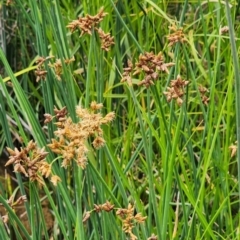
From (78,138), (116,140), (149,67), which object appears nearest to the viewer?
(78,138)

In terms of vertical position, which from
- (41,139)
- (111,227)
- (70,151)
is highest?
(70,151)

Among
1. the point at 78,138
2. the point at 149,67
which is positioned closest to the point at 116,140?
the point at 149,67

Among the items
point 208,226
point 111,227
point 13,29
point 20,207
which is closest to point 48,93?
point 111,227

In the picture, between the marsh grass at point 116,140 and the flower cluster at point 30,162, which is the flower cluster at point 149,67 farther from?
the flower cluster at point 30,162

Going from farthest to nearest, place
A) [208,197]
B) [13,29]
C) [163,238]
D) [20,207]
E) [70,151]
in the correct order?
[13,29] → [20,207] → [208,197] → [163,238] → [70,151]

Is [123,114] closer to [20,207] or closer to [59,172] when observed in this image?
[20,207]

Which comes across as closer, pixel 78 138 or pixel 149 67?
pixel 78 138

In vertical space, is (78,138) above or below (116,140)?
above

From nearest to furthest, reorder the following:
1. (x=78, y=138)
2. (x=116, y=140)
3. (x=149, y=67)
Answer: (x=78, y=138)
(x=149, y=67)
(x=116, y=140)

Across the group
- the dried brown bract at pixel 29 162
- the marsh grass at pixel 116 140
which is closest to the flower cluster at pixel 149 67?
the marsh grass at pixel 116 140

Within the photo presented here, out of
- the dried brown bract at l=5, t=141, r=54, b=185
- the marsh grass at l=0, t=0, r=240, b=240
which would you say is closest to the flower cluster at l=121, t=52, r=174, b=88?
the marsh grass at l=0, t=0, r=240, b=240

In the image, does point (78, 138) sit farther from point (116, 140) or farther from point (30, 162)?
point (116, 140)
